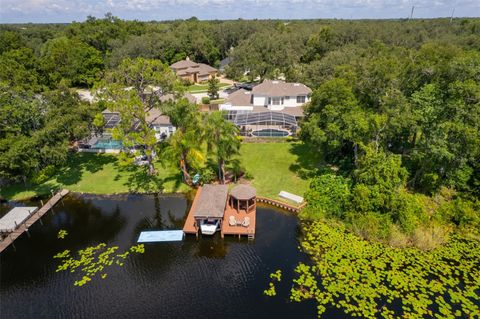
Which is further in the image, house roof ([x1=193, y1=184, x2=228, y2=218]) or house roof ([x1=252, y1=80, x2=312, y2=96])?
house roof ([x1=252, y1=80, x2=312, y2=96])

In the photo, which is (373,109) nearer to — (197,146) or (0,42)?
(197,146)

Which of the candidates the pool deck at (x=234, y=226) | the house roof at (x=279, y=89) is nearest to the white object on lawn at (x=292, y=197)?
the pool deck at (x=234, y=226)

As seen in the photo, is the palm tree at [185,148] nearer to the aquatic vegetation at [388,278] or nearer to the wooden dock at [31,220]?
the wooden dock at [31,220]

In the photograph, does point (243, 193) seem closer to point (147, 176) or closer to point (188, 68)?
point (147, 176)

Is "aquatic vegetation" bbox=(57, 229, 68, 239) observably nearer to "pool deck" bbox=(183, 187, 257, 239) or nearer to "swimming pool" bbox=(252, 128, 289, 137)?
"pool deck" bbox=(183, 187, 257, 239)

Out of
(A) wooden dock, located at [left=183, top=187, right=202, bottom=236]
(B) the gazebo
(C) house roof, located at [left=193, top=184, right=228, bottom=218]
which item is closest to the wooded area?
(C) house roof, located at [left=193, top=184, right=228, bottom=218]

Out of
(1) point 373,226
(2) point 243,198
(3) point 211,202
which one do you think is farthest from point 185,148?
(1) point 373,226
